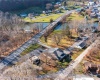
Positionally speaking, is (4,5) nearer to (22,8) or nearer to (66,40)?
(22,8)

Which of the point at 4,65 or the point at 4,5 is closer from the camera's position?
the point at 4,65

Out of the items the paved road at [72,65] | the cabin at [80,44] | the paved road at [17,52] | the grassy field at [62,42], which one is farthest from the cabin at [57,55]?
the paved road at [17,52]

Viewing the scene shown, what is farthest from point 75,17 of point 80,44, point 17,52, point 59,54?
point 59,54

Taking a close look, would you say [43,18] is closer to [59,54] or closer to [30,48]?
[30,48]

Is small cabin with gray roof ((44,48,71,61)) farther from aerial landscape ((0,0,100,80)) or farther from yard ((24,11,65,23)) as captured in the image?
yard ((24,11,65,23))

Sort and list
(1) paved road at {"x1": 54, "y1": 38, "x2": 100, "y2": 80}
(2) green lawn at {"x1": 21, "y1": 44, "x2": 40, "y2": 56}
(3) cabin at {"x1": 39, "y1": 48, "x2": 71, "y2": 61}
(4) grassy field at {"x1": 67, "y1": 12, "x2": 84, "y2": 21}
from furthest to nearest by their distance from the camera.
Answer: (4) grassy field at {"x1": 67, "y1": 12, "x2": 84, "y2": 21}
(2) green lawn at {"x1": 21, "y1": 44, "x2": 40, "y2": 56}
(3) cabin at {"x1": 39, "y1": 48, "x2": 71, "y2": 61}
(1) paved road at {"x1": 54, "y1": 38, "x2": 100, "y2": 80}

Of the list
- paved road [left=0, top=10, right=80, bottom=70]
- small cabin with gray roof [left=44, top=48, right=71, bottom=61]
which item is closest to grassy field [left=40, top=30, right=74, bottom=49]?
paved road [left=0, top=10, right=80, bottom=70]

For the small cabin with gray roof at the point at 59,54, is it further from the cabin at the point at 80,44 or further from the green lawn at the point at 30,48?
the cabin at the point at 80,44

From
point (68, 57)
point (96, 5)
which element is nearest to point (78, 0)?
point (96, 5)
